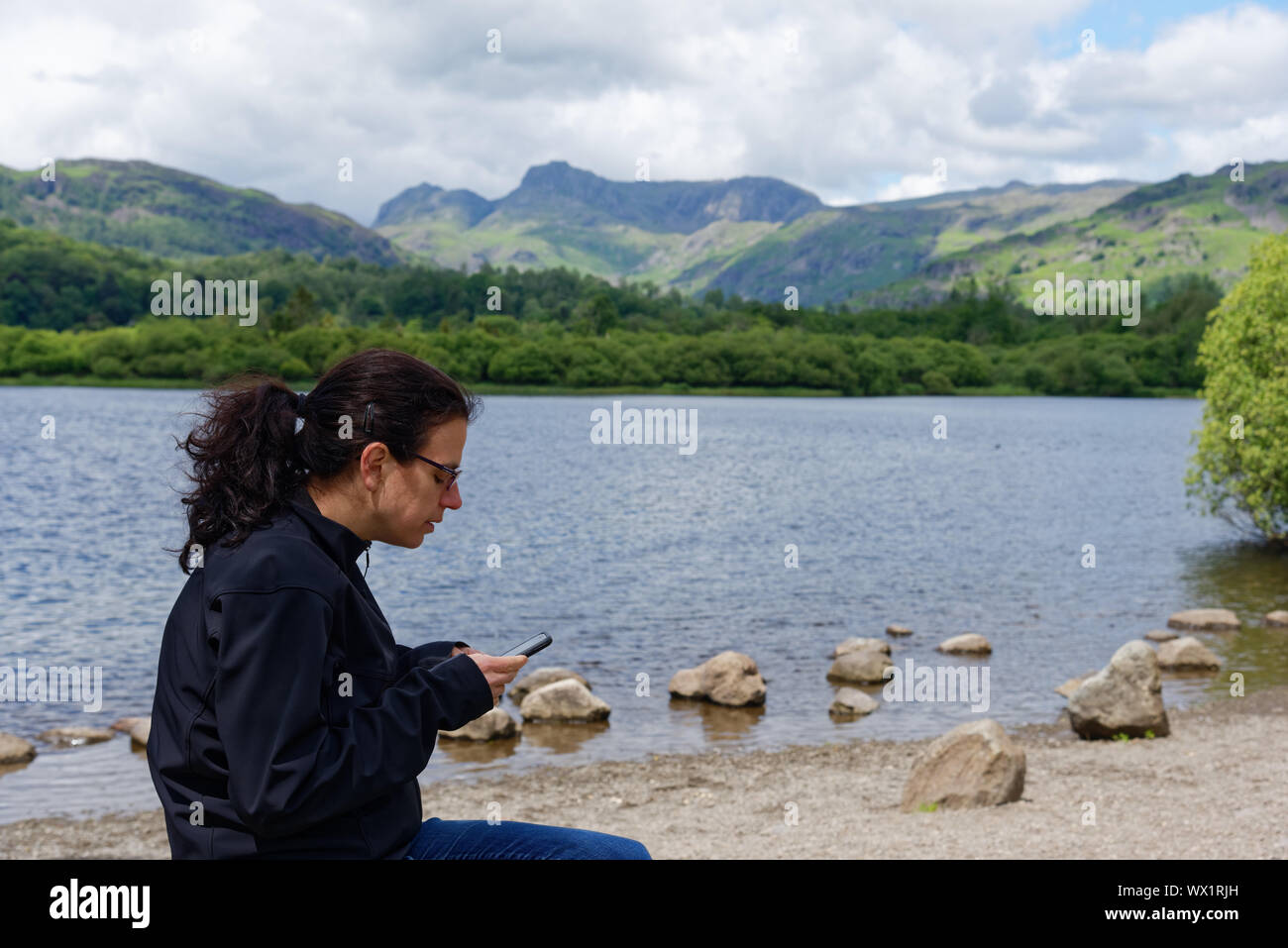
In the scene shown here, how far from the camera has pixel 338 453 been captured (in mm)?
3521

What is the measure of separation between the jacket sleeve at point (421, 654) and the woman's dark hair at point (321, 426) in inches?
27.4

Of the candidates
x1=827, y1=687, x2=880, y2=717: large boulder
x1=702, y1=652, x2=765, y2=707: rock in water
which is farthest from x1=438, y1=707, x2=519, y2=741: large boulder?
x1=827, y1=687, x2=880, y2=717: large boulder

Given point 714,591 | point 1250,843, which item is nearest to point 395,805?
point 1250,843

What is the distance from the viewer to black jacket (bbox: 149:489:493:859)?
302cm

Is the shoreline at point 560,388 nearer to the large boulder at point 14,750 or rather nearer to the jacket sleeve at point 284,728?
the large boulder at point 14,750

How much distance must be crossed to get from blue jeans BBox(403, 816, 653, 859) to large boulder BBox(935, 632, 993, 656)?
22.2 meters

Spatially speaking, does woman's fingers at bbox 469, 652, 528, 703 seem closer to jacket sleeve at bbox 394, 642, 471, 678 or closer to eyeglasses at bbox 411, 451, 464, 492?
jacket sleeve at bbox 394, 642, 471, 678

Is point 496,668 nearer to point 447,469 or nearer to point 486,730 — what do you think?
point 447,469

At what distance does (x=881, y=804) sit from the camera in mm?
13367

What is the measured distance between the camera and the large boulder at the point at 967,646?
2477 centimetres

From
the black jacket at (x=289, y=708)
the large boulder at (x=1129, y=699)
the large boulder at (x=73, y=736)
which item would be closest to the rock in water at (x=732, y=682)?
the large boulder at (x=1129, y=699)

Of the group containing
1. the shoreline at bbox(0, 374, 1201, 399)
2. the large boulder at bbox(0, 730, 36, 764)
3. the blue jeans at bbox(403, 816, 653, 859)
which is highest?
the shoreline at bbox(0, 374, 1201, 399)
